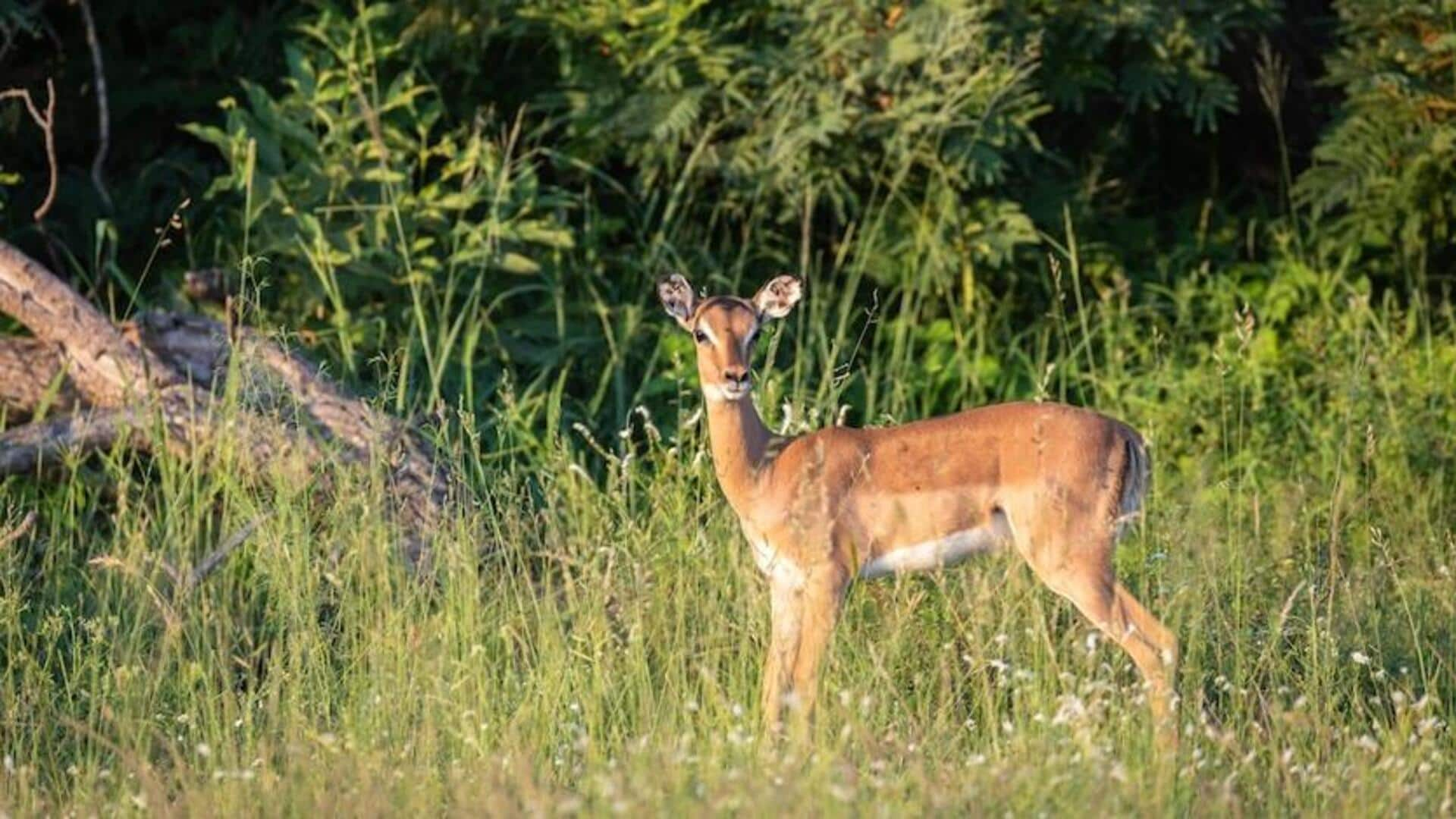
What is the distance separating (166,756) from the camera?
540cm

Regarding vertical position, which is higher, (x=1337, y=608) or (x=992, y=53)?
(x=992, y=53)

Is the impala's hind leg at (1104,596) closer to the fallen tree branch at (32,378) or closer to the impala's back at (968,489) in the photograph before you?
the impala's back at (968,489)

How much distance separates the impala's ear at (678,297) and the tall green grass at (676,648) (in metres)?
0.51

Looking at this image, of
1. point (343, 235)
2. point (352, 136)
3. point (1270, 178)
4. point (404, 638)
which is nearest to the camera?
point (404, 638)

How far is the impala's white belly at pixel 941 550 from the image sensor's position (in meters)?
5.72

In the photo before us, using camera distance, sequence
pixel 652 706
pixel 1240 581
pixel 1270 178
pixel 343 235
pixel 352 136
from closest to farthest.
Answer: pixel 652 706 → pixel 1240 581 → pixel 343 235 → pixel 352 136 → pixel 1270 178

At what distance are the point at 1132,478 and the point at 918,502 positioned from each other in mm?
535

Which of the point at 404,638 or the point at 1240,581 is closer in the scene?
the point at 404,638

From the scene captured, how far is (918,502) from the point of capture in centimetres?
574

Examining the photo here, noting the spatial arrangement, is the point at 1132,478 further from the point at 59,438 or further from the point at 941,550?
the point at 59,438

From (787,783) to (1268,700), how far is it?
1909 millimetres

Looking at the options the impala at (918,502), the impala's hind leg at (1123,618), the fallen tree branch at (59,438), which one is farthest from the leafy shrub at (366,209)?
the impala's hind leg at (1123,618)

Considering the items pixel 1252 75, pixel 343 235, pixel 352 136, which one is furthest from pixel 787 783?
pixel 1252 75

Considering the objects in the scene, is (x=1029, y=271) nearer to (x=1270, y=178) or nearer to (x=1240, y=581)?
(x=1270, y=178)
